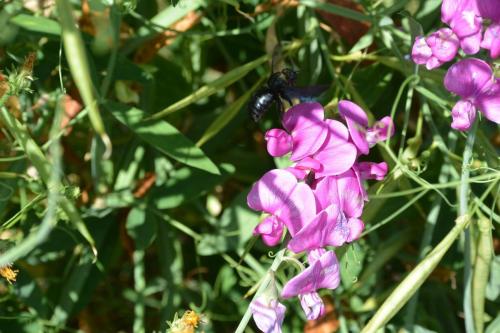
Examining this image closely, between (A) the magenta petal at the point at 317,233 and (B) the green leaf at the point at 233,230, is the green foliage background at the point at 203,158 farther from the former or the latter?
(A) the magenta petal at the point at 317,233

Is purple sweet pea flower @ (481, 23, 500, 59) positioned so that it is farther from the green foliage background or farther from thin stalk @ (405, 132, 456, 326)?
thin stalk @ (405, 132, 456, 326)

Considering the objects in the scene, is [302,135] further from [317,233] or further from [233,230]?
[233,230]

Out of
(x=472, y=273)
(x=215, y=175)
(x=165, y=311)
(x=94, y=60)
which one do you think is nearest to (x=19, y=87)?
(x=94, y=60)

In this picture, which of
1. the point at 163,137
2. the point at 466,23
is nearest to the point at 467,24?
the point at 466,23

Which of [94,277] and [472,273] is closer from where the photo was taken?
[472,273]

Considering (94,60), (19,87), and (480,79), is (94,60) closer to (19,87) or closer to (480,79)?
(19,87)

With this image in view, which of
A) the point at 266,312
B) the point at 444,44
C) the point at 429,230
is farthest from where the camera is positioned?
the point at 429,230
